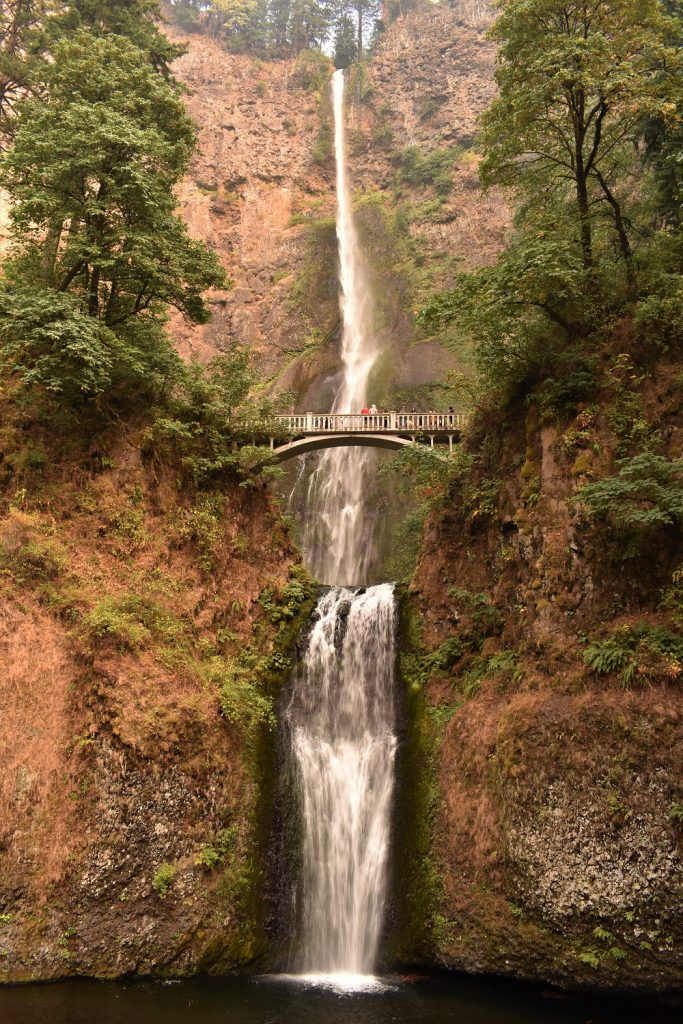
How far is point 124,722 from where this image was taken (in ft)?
37.9

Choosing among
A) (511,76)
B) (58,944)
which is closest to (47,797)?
(58,944)

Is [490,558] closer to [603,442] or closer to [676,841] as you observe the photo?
[603,442]

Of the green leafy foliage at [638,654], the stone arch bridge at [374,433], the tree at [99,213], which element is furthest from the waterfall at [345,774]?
A: the stone arch bridge at [374,433]

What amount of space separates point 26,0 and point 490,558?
2163cm

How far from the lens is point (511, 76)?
1518 centimetres

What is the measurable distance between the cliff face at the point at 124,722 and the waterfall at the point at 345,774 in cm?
94

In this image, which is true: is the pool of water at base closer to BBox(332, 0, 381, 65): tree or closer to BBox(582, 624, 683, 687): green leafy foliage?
BBox(582, 624, 683, 687): green leafy foliage

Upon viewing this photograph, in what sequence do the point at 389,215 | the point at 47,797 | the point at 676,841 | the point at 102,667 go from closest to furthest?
the point at 676,841, the point at 47,797, the point at 102,667, the point at 389,215

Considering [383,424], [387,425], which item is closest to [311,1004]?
[383,424]

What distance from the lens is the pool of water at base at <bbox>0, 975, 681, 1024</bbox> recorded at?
29.8 ft

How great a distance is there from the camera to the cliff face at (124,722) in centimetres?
1058

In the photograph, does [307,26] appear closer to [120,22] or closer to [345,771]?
[120,22]

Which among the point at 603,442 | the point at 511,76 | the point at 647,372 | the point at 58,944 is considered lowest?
the point at 58,944

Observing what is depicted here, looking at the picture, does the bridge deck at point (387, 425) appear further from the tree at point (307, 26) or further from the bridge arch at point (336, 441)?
the tree at point (307, 26)
